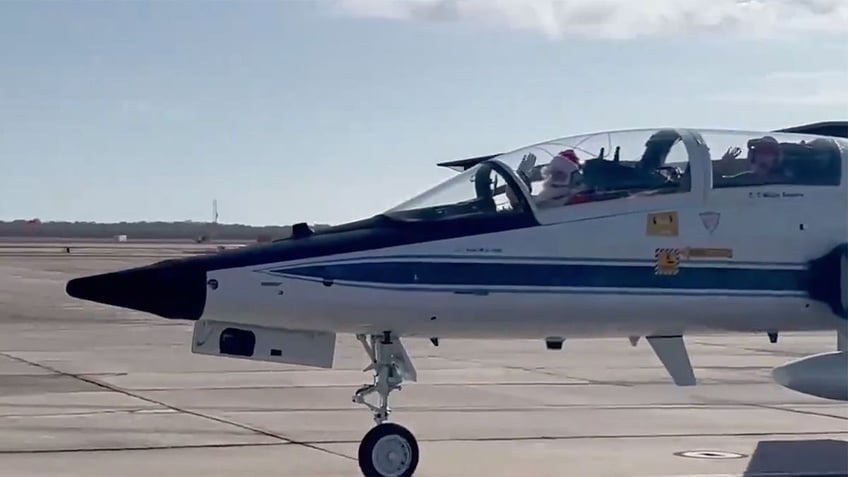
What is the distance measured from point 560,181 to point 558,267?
63 cm

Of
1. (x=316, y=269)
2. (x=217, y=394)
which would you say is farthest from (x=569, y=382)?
(x=316, y=269)

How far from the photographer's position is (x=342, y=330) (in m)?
9.44

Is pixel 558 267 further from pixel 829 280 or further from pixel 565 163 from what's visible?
pixel 829 280

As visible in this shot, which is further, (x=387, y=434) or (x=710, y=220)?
Answer: (x=710, y=220)

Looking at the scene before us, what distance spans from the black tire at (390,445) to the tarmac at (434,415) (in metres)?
0.59

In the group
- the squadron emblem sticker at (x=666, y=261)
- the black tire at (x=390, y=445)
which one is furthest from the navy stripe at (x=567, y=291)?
the black tire at (x=390, y=445)

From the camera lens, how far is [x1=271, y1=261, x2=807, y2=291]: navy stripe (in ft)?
30.4

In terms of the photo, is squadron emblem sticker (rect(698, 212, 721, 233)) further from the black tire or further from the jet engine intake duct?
the black tire

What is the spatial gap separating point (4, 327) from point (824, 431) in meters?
17.0

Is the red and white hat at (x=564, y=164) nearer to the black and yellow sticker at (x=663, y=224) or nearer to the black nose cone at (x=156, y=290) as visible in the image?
the black and yellow sticker at (x=663, y=224)

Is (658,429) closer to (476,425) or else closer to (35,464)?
(476,425)

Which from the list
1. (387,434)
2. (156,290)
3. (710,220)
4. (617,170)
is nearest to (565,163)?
(617,170)

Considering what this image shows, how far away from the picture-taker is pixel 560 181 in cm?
991

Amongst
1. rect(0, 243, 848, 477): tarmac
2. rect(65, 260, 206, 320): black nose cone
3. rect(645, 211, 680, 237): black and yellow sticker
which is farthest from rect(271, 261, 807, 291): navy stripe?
rect(0, 243, 848, 477): tarmac
